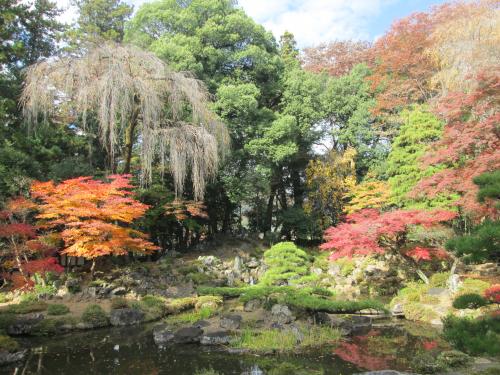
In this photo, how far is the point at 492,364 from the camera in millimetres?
5199

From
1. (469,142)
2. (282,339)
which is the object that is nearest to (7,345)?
(282,339)

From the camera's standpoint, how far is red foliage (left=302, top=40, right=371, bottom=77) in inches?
857

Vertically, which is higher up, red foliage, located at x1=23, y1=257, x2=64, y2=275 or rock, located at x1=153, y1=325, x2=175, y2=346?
red foliage, located at x1=23, y1=257, x2=64, y2=275

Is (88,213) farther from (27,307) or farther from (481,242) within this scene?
(481,242)

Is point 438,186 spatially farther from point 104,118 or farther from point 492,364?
point 104,118

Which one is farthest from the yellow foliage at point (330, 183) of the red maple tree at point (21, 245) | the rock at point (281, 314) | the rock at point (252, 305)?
the red maple tree at point (21, 245)

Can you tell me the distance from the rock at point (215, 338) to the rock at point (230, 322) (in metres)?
0.53

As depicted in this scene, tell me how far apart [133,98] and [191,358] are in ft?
23.6

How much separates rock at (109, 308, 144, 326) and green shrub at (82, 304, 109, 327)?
159 millimetres

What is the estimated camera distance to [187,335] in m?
6.95

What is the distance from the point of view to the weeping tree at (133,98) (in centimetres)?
982

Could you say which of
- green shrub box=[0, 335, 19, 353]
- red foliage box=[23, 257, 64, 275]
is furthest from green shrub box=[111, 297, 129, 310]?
green shrub box=[0, 335, 19, 353]

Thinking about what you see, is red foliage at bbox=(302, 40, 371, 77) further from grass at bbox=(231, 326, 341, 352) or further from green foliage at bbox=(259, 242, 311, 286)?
grass at bbox=(231, 326, 341, 352)

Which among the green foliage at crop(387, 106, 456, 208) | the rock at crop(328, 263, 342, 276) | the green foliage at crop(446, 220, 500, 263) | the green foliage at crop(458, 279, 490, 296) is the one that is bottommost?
the rock at crop(328, 263, 342, 276)
